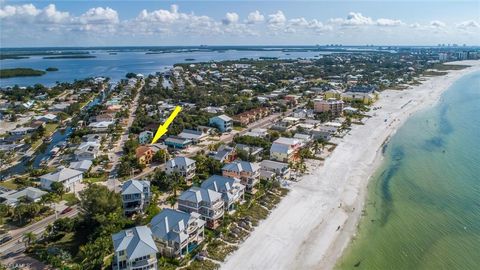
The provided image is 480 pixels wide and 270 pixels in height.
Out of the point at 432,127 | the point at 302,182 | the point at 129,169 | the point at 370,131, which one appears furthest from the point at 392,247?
the point at 432,127

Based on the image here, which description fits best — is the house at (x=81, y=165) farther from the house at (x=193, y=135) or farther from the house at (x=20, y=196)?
the house at (x=193, y=135)

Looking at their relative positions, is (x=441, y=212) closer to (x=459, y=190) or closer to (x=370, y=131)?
(x=459, y=190)

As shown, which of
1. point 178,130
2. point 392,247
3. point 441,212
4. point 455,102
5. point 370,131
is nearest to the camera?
point 392,247

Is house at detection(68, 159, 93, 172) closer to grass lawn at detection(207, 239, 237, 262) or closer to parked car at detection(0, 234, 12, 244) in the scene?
parked car at detection(0, 234, 12, 244)

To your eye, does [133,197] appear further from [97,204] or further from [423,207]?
[423,207]

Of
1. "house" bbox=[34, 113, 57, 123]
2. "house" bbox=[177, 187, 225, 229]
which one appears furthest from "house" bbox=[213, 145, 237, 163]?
"house" bbox=[34, 113, 57, 123]

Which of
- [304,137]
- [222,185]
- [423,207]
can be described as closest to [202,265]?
[222,185]

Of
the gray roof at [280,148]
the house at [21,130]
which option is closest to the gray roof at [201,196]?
the gray roof at [280,148]

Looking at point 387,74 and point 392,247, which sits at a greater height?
point 387,74
